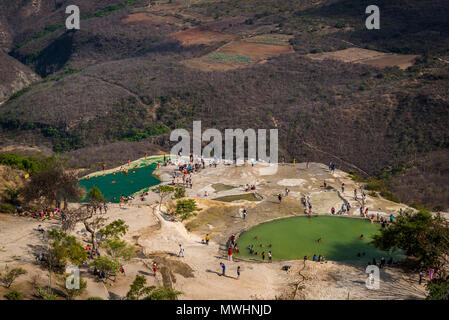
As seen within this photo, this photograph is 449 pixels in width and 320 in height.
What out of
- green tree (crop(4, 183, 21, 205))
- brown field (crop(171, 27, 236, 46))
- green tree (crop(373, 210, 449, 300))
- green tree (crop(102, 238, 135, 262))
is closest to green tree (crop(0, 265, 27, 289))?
green tree (crop(102, 238, 135, 262))

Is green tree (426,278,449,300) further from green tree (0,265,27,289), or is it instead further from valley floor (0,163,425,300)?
green tree (0,265,27,289)

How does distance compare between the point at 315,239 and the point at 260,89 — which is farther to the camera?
the point at 260,89

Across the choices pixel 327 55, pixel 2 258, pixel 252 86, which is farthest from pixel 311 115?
pixel 2 258

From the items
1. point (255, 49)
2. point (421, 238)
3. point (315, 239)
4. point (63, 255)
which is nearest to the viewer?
point (63, 255)

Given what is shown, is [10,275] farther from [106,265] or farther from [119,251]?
[119,251]

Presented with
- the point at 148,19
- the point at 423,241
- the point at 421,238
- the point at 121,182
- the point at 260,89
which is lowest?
the point at 121,182

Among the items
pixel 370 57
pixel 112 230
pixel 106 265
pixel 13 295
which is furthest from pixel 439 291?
pixel 370 57
